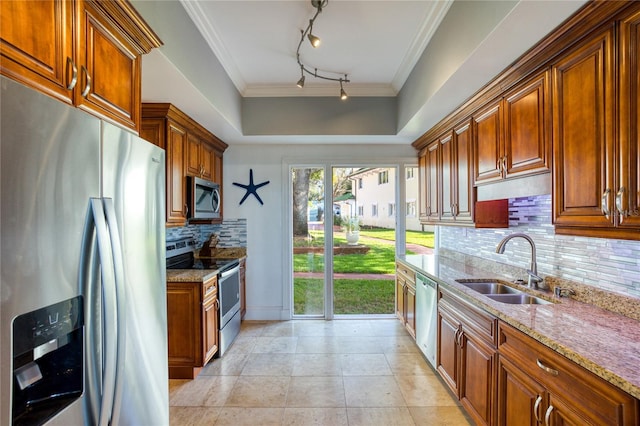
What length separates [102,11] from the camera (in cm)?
128

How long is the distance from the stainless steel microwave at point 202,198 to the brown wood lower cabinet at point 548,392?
109 inches

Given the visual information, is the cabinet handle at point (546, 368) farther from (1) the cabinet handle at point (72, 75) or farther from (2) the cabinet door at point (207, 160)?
(2) the cabinet door at point (207, 160)

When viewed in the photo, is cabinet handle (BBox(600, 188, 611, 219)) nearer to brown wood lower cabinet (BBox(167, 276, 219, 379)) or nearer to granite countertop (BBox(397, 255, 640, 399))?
granite countertop (BBox(397, 255, 640, 399))

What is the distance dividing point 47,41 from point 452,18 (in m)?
2.23

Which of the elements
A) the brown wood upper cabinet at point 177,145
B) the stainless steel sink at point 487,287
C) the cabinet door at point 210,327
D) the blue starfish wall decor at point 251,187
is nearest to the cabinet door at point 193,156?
the brown wood upper cabinet at point 177,145

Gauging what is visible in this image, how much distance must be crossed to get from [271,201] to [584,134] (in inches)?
132

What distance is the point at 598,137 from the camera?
55.3 inches

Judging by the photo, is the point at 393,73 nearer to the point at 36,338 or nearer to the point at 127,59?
the point at 127,59

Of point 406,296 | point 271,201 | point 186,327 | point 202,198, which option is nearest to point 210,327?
point 186,327

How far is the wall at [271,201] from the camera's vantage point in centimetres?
418

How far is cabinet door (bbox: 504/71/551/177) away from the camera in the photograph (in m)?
1.77

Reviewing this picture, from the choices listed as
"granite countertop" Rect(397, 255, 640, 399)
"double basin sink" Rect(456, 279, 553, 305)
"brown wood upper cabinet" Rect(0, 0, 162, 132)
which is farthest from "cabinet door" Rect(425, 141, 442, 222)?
"brown wood upper cabinet" Rect(0, 0, 162, 132)

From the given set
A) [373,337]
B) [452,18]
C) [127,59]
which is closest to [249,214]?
[373,337]

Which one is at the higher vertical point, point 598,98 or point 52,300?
point 598,98
